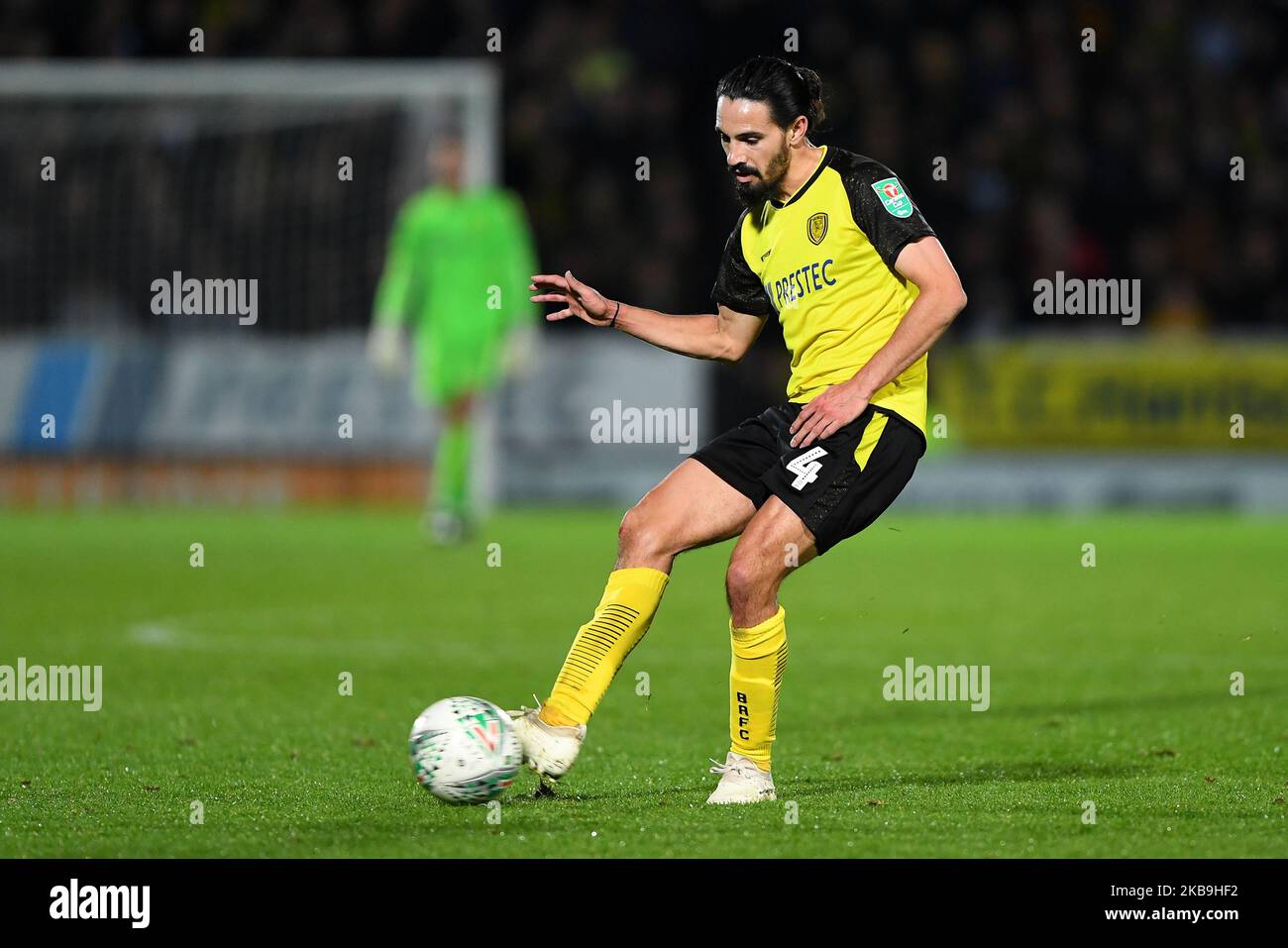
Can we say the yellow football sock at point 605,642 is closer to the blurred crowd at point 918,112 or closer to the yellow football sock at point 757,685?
the yellow football sock at point 757,685

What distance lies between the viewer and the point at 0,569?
1311 centimetres

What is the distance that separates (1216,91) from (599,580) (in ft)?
39.4

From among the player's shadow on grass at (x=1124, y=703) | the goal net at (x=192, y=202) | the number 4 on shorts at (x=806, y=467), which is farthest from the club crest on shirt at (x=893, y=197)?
the goal net at (x=192, y=202)

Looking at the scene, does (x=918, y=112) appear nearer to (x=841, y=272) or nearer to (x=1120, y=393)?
(x=1120, y=393)

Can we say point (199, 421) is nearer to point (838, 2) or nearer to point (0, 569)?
point (0, 569)

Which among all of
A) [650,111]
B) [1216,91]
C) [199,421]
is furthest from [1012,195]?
[199,421]

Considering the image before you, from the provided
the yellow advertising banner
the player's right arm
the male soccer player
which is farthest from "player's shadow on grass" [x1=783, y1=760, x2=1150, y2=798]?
the yellow advertising banner

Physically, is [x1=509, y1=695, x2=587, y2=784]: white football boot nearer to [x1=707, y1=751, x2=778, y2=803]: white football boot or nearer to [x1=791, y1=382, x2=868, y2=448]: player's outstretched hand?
[x1=707, y1=751, x2=778, y2=803]: white football boot

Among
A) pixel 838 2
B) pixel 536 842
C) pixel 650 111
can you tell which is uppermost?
pixel 838 2

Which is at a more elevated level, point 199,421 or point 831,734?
point 199,421

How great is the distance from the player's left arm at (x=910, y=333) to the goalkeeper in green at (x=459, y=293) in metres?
9.93

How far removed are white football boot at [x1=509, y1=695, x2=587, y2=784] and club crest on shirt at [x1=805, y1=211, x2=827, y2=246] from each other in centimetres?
153

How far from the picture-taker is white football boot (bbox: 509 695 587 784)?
215 inches

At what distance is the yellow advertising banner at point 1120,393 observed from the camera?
18.0 m
